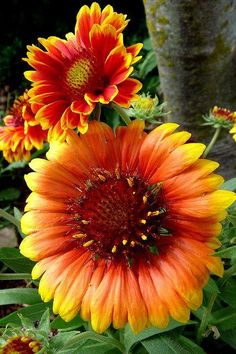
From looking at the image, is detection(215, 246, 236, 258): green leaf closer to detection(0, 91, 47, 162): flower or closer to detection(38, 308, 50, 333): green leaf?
detection(38, 308, 50, 333): green leaf

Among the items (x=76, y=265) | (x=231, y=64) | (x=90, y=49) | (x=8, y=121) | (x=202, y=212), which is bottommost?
(x=76, y=265)

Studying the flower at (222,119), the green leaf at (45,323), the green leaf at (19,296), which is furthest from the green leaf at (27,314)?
the flower at (222,119)

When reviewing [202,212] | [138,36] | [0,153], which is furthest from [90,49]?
[138,36]

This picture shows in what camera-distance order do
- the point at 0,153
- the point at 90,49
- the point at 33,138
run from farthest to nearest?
the point at 0,153 < the point at 33,138 < the point at 90,49

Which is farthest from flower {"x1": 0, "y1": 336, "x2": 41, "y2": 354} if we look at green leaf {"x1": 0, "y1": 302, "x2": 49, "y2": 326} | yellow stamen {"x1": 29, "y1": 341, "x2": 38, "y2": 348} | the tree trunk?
the tree trunk

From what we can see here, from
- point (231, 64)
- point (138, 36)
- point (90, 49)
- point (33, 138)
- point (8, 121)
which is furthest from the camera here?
point (138, 36)

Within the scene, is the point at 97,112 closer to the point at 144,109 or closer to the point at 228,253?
the point at 144,109

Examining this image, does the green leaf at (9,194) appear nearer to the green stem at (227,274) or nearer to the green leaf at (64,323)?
the green leaf at (64,323)

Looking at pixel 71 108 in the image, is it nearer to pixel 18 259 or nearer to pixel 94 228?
pixel 94 228

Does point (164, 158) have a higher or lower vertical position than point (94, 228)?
higher
